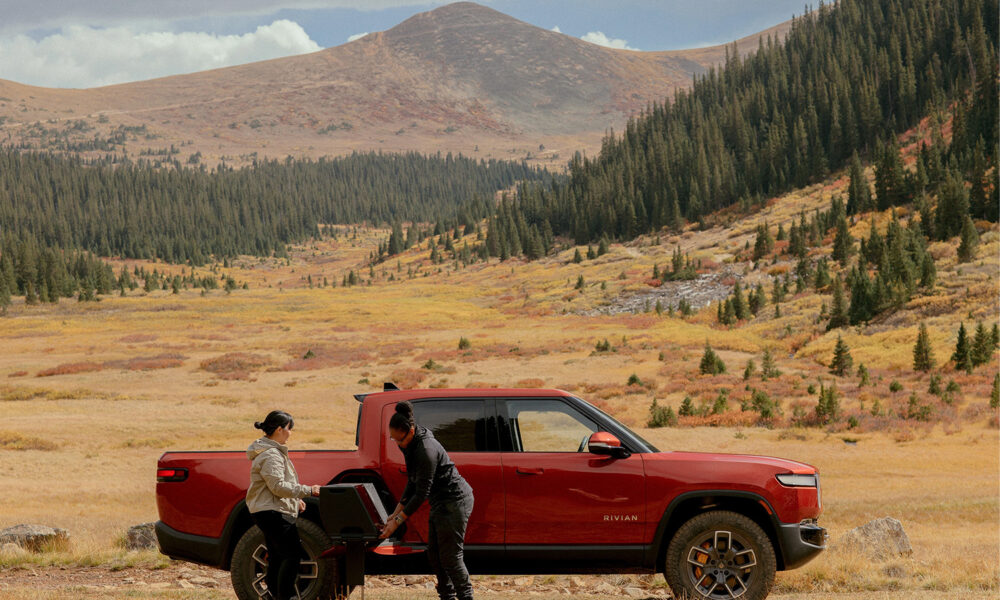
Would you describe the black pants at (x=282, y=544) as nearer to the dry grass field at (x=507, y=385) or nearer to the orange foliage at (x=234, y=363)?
the dry grass field at (x=507, y=385)

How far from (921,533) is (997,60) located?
11947cm


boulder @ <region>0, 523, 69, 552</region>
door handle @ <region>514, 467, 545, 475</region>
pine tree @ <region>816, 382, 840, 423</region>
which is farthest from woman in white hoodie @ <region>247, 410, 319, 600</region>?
pine tree @ <region>816, 382, 840, 423</region>

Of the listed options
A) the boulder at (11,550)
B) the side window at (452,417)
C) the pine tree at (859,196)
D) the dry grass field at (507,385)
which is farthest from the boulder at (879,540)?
the pine tree at (859,196)

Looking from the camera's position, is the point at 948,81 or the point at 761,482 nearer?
the point at 761,482

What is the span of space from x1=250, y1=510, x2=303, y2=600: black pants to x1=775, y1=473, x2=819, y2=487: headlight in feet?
14.8

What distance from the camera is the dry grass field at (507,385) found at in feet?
43.3

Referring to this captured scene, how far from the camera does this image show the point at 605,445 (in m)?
7.21

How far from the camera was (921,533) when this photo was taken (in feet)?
52.5

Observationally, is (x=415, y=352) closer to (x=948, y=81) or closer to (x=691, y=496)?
(x=691, y=496)

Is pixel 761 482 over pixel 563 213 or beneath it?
beneath

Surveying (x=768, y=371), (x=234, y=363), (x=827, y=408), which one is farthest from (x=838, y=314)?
(x=234, y=363)

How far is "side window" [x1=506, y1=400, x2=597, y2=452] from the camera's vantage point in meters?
7.61

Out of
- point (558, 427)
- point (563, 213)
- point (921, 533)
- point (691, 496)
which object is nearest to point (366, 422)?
point (558, 427)

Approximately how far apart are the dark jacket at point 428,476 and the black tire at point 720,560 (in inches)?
84.9
